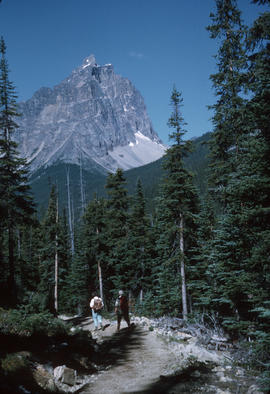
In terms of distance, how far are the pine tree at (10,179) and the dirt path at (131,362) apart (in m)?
11.5

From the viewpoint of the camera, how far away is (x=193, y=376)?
23.6ft

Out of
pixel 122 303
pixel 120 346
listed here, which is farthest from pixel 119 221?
pixel 120 346

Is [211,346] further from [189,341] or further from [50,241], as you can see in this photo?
[50,241]

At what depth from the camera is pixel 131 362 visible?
9.55m

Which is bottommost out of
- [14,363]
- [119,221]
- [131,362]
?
[131,362]

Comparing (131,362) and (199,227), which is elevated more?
(199,227)

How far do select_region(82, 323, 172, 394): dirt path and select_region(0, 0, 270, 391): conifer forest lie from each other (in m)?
2.73

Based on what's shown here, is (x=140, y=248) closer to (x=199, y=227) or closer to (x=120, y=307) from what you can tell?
(x=199, y=227)

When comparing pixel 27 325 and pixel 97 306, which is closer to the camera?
pixel 27 325

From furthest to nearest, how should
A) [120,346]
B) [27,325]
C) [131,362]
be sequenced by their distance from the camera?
[120,346] → [131,362] → [27,325]

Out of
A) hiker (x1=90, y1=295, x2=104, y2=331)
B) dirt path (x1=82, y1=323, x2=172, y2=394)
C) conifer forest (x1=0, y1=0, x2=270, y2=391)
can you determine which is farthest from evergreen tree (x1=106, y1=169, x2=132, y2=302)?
dirt path (x1=82, y1=323, x2=172, y2=394)

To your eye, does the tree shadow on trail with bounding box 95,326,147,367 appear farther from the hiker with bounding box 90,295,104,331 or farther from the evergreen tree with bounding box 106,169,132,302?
the evergreen tree with bounding box 106,169,132,302

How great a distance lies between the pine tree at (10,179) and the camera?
2138cm

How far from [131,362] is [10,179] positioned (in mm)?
16938
